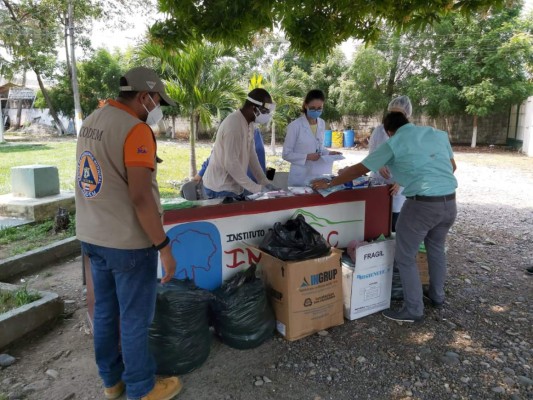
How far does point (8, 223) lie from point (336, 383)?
538cm

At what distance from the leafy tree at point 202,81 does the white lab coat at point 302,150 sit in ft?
12.7

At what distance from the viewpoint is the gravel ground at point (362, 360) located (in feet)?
8.59

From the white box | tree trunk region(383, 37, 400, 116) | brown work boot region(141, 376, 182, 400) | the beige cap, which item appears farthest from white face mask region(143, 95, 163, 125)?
tree trunk region(383, 37, 400, 116)

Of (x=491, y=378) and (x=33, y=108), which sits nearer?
(x=491, y=378)

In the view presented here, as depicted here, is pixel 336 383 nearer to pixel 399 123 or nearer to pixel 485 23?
pixel 399 123

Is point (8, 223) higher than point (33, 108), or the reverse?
point (33, 108)

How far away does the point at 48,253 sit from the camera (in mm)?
4816

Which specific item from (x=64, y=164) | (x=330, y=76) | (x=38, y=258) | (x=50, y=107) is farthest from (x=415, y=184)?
(x=50, y=107)

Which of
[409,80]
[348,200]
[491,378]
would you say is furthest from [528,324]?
[409,80]

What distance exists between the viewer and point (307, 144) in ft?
15.1

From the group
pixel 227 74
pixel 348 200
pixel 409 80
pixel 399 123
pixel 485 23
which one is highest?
pixel 485 23

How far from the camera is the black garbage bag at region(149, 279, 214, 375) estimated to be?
2.66 metres

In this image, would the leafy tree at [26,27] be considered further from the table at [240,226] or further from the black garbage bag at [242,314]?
the black garbage bag at [242,314]

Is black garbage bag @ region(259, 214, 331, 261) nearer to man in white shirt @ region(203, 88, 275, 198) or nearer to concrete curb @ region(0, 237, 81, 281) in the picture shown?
man in white shirt @ region(203, 88, 275, 198)
